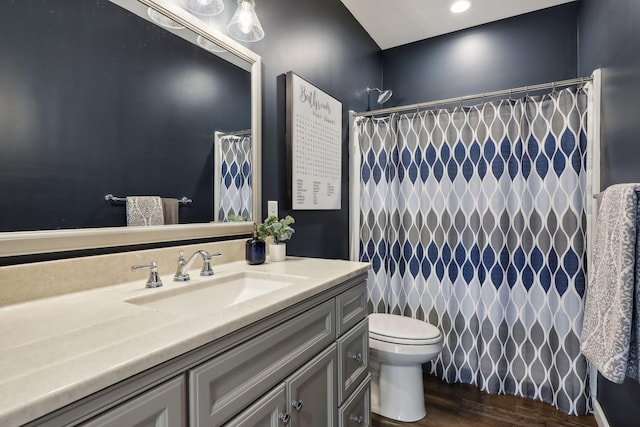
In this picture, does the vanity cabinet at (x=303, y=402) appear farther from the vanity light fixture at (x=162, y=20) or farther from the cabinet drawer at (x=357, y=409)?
the vanity light fixture at (x=162, y=20)

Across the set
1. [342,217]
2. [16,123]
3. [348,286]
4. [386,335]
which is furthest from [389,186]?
[16,123]

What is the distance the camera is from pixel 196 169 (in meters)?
1.35

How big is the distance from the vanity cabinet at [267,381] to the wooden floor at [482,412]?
600 mm

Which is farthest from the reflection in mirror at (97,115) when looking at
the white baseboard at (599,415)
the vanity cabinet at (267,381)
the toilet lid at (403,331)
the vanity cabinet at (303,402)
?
the white baseboard at (599,415)

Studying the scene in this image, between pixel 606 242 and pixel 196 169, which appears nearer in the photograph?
pixel 606 242

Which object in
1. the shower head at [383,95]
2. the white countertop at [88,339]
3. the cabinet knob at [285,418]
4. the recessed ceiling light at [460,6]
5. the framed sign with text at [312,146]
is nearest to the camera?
the white countertop at [88,339]

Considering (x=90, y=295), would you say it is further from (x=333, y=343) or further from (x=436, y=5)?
(x=436, y=5)

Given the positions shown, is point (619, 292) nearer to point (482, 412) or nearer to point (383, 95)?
point (482, 412)

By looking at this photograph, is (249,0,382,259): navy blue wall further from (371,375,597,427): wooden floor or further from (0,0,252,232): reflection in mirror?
(371,375,597,427): wooden floor

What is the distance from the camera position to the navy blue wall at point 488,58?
93.7 inches

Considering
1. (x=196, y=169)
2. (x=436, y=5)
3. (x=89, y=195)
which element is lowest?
(x=89, y=195)

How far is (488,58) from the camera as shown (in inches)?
103

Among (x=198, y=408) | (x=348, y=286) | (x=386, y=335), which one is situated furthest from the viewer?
(x=386, y=335)

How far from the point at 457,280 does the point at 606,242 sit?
101 centimetres
